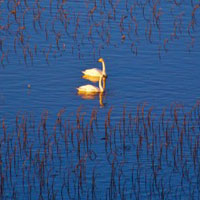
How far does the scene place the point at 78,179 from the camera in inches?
763

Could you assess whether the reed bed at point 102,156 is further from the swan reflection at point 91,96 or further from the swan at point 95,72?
the swan at point 95,72

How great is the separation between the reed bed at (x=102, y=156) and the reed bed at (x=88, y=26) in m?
7.52

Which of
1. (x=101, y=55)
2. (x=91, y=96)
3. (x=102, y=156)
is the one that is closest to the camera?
(x=102, y=156)

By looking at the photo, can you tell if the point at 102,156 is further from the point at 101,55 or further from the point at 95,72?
the point at 101,55

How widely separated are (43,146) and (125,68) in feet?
30.2

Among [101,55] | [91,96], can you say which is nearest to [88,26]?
[101,55]

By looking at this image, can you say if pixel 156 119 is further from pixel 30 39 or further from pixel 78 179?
pixel 30 39

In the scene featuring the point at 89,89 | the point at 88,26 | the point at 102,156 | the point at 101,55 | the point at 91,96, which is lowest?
the point at 102,156

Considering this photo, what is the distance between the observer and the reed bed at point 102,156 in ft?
62.0

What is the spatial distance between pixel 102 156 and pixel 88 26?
48.8 ft

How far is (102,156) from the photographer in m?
21.2

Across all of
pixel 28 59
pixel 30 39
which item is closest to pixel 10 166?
pixel 28 59

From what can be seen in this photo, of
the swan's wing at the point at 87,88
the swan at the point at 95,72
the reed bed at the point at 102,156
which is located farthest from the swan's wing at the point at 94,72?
the reed bed at the point at 102,156

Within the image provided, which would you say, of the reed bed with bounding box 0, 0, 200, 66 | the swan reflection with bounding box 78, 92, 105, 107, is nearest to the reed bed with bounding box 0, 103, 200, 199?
the swan reflection with bounding box 78, 92, 105, 107
